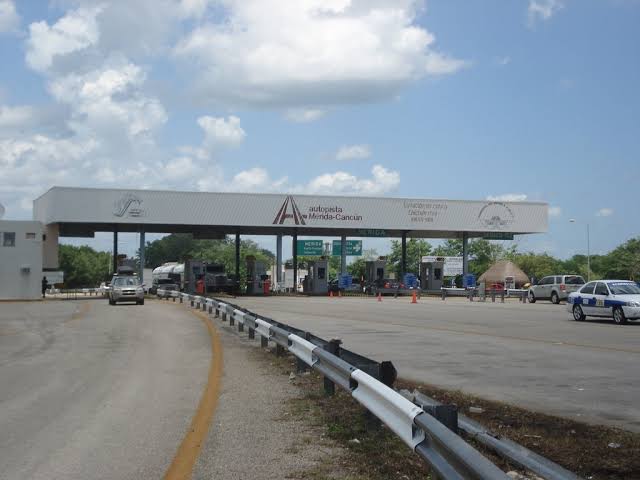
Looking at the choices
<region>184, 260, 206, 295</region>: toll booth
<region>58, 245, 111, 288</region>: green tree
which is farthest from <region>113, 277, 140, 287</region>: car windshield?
<region>58, 245, 111, 288</region>: green tree

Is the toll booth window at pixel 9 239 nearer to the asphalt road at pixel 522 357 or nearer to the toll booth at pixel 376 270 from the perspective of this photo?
the asphalt road at pixel 522 357

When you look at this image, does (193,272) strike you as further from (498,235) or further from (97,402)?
(97,402)

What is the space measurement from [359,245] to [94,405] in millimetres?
76441

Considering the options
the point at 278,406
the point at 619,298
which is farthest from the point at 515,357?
the point at 619,298

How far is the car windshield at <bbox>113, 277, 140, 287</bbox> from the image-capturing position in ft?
141

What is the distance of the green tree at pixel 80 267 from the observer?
136000 mm

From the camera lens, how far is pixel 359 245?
8594 centimetres

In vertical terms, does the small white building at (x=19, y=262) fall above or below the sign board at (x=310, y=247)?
below

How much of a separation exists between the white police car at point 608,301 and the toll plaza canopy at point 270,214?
3573 cm

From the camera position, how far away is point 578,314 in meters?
28.1

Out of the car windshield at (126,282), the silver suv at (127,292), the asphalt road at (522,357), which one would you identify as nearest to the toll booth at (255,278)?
the car windshield at (126,282)

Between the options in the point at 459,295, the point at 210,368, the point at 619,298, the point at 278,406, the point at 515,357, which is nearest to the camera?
the point at 278,406

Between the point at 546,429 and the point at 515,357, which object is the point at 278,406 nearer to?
the point at 546,429

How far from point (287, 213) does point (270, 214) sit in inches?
56.5
